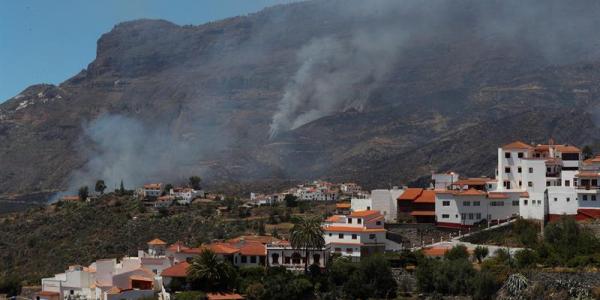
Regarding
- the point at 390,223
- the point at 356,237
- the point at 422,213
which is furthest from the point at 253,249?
the point at 422,213

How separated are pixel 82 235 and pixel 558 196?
57171 millimetres

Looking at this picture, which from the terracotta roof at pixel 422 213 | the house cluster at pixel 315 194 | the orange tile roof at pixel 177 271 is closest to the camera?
the orange tile roof at pixel 177 271

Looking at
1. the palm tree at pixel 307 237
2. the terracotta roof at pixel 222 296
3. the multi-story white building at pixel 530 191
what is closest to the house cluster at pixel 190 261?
the palm tree at pixel 307 237

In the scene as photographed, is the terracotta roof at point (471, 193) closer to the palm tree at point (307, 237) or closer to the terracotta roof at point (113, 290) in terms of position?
the palm tree at point (307, 237)

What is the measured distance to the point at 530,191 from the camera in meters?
73.5

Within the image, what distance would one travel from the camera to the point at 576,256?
A: 63.2 metres

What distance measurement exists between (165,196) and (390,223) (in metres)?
60.8

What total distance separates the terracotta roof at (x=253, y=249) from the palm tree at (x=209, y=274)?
3865 mm

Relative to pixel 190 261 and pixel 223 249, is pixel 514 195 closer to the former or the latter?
pixel 223 249

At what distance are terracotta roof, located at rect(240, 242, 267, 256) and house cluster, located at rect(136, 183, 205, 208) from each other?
52243mm

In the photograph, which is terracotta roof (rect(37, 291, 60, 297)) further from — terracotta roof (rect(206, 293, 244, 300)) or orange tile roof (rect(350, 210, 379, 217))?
orange tile roof (rect(350, 210, 379, 217))

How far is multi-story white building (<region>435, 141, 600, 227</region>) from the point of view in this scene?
70812 millimetres

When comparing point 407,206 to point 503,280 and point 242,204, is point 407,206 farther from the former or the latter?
point 242,204

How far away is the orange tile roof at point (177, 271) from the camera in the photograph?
211 ft
